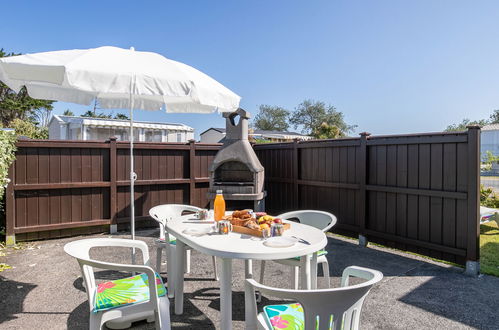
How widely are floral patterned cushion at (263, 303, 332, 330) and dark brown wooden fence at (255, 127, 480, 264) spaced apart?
288 centimetres

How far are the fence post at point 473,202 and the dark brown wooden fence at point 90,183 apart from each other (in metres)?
4.22

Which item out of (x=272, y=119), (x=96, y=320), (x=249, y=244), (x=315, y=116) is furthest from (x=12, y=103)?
(x=315, y=116)

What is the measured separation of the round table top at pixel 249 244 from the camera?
1.85m

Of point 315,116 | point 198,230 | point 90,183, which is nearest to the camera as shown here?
point 198,230

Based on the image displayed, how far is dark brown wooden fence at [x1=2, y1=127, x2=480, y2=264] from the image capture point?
3.79m

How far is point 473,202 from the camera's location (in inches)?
139

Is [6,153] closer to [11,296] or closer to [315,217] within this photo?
[11,296]

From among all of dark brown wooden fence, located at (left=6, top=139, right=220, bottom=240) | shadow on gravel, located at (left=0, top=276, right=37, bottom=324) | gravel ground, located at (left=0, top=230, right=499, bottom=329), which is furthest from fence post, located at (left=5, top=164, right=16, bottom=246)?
shadow on gravel, located at (left=0, top=276, right=37, bottom=324)

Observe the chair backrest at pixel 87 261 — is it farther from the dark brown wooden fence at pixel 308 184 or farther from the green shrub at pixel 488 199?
the green shrub at pixel 488 199

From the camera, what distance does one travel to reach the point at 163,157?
5.92 meters

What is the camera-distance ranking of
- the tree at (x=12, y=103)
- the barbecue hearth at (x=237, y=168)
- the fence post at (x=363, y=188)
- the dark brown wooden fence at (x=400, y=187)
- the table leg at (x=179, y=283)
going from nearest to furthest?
the table leg at (x=179, y=283) → the dark brown wooden fence at (x=400, y=187) → the fence post at (x=363, y=188) → the barbecue hearth at (x=237, y=168) → the tree at (x=12, y=103)

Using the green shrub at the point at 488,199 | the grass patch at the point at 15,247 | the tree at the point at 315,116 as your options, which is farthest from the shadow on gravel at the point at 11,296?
the tree at the point at 315,116

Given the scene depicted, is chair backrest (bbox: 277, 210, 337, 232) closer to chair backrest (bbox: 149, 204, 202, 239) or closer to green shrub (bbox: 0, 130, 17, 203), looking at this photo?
chair backrest (bbox: 149, 204, 202, 239)

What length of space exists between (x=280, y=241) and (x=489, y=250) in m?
4.14
